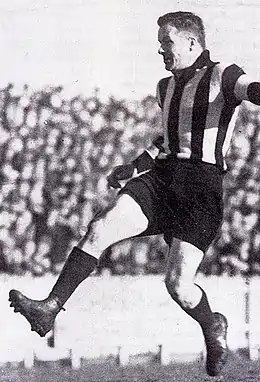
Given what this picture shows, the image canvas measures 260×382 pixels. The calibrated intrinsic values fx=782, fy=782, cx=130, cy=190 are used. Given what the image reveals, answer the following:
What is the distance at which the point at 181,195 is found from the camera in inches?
104

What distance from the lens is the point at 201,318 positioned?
262 cm

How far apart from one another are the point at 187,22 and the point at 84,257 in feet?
2.85

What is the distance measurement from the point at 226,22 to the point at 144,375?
1.23m

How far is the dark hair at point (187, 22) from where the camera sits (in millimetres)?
2645

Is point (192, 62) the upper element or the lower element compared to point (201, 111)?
upper

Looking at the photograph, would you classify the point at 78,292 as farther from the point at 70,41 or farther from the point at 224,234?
the point at 70,41

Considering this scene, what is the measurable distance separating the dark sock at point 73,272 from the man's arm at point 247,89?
2.45ft

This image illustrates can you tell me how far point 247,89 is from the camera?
2621 mm

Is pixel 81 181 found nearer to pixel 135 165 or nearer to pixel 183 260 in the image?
pixel 135 165

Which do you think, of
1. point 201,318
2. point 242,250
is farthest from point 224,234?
point 201,318

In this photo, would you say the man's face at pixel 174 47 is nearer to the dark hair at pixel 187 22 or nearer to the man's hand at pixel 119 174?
the dark hair at pixel 187 22

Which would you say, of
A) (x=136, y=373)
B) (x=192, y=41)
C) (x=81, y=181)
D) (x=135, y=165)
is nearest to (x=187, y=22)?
(x=192, y=41)

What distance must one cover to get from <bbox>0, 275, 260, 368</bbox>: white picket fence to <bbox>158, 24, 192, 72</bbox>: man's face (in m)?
0.73

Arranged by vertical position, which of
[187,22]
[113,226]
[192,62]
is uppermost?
[187,22]
